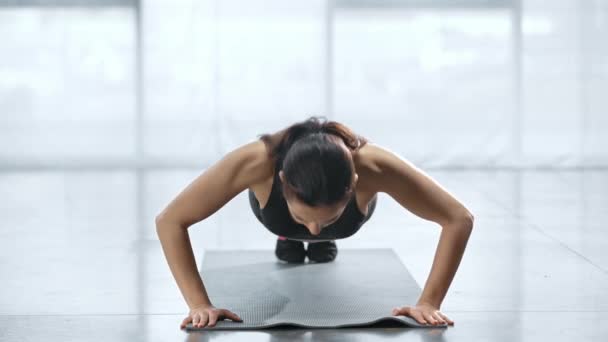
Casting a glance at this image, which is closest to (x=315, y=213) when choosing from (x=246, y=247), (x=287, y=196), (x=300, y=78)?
(x=287, y=196)

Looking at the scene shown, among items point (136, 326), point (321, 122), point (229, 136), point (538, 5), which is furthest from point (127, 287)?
point (538, 5)

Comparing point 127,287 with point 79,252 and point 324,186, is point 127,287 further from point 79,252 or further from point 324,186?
point 324,186

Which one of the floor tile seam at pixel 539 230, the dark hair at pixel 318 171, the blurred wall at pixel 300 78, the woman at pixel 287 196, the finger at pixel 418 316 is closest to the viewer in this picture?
the dark hair at pixel 318 171

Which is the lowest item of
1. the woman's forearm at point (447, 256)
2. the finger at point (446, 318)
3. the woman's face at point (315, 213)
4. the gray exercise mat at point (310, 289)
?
the gray exercise mat at point (310, 289)

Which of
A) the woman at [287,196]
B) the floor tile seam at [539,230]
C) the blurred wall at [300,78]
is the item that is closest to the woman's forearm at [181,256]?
the woman at [287,196]

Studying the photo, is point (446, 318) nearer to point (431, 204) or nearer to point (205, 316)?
point (431, 204)

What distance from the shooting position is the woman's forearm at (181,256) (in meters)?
2.38

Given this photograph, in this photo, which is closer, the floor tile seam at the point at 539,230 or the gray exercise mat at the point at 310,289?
the gray exercise mat at the point at 310,289

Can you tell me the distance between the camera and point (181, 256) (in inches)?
94.2

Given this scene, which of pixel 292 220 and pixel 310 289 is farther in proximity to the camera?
pixel 310 289

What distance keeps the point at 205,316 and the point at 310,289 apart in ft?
1.67

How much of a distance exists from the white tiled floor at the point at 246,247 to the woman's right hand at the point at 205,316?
5cm

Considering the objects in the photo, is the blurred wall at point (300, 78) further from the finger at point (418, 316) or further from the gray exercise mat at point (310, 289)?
the finger at point (418, 316)

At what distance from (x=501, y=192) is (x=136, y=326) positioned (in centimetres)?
309
